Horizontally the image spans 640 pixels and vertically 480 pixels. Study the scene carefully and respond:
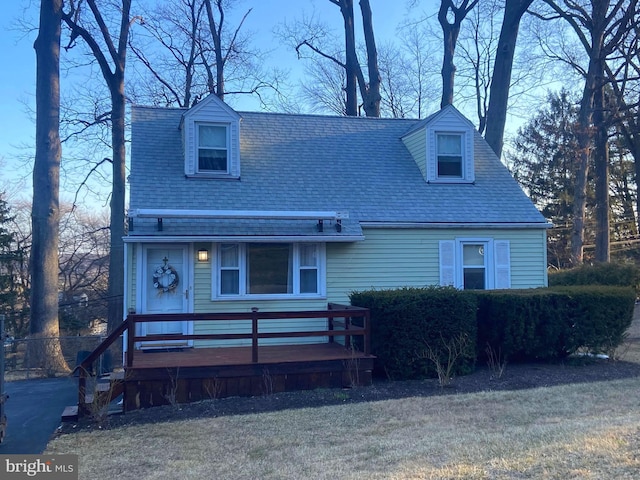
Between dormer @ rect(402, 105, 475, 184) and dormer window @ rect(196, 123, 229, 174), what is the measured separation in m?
4.79

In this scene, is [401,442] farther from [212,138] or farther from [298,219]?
[212,138]

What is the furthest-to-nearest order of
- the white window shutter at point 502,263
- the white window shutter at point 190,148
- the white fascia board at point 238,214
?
the white window shutter at point 502,263 → the white window shutter at point 190,148 → the white fascia board at point 238,214

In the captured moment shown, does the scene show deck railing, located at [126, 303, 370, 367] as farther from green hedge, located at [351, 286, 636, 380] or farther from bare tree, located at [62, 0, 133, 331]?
bare tree, located at [62, 0, 133, 331]

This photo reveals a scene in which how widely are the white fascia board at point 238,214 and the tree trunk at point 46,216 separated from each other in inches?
174

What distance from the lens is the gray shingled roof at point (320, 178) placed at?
1250 centimetres

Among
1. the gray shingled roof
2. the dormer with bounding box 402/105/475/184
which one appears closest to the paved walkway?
the gray shingled roof

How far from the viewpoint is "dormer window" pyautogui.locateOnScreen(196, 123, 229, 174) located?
12977 millimetres

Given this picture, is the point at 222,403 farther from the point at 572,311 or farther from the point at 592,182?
the point at 592,182

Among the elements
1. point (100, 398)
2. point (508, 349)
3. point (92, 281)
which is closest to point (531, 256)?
point (508, 349)

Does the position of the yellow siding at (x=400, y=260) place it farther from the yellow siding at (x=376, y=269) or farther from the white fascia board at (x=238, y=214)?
the white fascia board at (x=238, y=214)

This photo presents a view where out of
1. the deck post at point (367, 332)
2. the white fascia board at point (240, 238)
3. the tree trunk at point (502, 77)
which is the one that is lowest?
the deck post at point (367, 332)

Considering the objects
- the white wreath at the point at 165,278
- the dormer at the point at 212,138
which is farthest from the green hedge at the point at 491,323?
the dormer at the point at 212,138

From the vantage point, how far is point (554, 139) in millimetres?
28891

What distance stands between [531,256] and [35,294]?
11.9 meters
